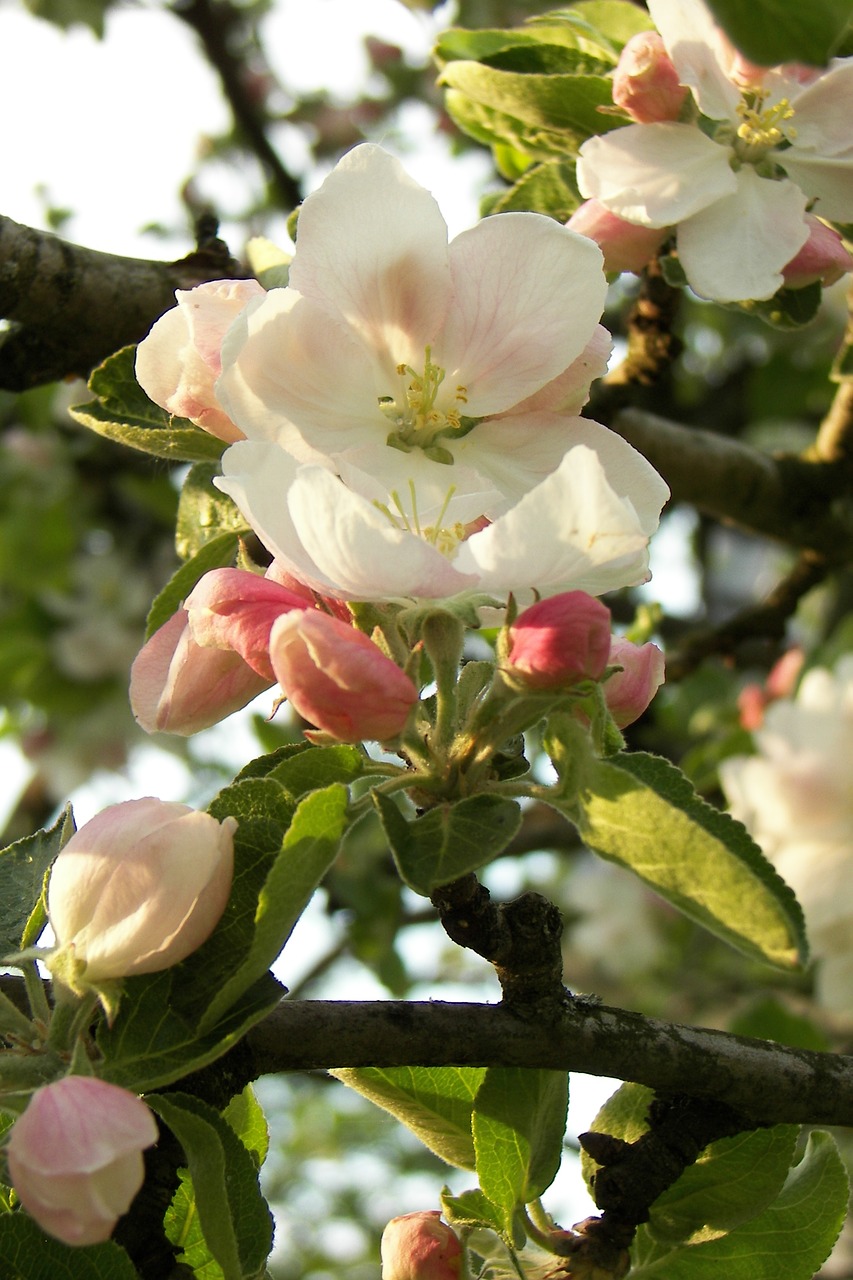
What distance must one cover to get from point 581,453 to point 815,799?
1557 mm

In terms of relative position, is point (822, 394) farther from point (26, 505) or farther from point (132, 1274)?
point (132, 1274)

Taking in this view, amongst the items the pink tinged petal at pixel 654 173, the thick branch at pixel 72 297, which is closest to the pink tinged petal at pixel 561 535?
the pink tinged petal at pixel 654 173

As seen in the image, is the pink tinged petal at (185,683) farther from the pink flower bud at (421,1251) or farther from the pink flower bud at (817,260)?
the pink flower bud at (817,260)

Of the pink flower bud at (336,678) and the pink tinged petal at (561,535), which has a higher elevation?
the pink tinged petal at (561,535)

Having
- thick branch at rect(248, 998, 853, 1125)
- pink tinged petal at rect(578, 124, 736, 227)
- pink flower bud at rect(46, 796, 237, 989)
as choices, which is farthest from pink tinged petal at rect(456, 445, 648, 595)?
pink tinged petal at rect(578, 124, 736, 227)

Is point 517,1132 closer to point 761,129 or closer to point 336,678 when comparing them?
point 336,678

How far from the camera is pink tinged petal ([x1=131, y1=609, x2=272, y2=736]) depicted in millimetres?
868

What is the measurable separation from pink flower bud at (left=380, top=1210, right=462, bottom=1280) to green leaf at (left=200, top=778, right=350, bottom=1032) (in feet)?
1.08

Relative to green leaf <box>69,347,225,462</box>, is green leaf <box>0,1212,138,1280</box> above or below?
below

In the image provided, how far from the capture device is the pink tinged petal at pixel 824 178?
1131mm

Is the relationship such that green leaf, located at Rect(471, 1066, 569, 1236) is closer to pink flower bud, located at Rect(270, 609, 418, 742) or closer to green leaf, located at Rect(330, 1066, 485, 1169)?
green leaf, located at Rect(330, 1066, 485, 1169)

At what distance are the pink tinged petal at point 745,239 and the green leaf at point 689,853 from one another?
47cm

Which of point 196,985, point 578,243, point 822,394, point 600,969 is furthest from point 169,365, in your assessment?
point 600,969

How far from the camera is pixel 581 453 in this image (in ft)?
2.28
